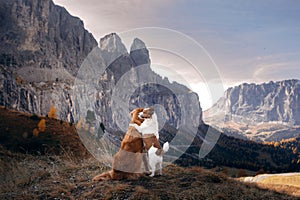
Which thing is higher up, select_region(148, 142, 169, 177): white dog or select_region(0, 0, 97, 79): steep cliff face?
select_region(0, 0, 97, 79): steep cliff face

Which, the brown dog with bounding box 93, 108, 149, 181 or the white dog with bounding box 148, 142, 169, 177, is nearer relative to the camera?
the white dog with bounding box 148, 142, 169, 177

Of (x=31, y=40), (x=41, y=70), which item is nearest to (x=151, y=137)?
(x=41, y=70)

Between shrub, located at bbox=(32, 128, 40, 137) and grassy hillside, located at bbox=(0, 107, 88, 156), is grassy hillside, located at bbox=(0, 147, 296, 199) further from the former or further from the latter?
shrub, located at bbox=(32, 128, 40, 137)

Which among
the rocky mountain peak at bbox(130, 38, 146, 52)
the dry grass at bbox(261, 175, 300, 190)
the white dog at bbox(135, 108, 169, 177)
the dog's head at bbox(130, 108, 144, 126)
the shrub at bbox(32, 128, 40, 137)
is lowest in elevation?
the dry grass at bbox(261, 175, 300, 190)

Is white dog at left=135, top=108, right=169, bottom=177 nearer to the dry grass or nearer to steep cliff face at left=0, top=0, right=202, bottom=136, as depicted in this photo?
the dry grass

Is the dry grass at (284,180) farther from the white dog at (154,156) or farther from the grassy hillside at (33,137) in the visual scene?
the grassy hillside at (33,137)

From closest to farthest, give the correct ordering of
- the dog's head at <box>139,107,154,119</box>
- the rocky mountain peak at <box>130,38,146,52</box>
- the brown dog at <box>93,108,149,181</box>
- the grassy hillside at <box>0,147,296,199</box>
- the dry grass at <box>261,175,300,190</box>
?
the grassy hillside at <box>0,147,296,199</box> < the dog's head at <box>139,107,154,119</box> < the brown dog at <box>93,108,149,181</box> < the rocky mountain peak at <box>130,38,146,52</box> < the dry grass at <box>261,175,300,190</box>

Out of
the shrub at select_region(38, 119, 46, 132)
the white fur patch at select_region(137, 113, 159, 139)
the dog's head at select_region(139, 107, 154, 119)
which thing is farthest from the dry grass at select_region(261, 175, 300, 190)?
the shrub at select_region(38, 119, 46, 132)

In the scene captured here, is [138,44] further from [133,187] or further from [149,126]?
[133,187]

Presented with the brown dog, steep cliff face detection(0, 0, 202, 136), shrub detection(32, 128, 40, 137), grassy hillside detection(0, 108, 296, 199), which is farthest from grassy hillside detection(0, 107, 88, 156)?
steep cliff face detection(0, 0, 202, 136)

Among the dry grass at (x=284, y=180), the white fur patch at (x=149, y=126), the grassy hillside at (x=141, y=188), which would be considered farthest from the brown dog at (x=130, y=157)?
the dry grass at (x=284, y=180)

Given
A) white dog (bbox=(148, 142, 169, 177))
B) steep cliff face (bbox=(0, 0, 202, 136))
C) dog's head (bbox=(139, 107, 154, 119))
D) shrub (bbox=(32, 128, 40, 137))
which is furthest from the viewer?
steep cliff face (bbox=(0, 0, 202, 136))

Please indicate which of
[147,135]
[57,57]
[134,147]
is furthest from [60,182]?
[57,57]

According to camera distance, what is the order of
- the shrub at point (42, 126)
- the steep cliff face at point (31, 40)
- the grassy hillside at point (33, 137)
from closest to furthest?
the grassy hillside at point (33, 137) → the shrub at point (42, 126) → the steep cliff face at point (31, 40)
